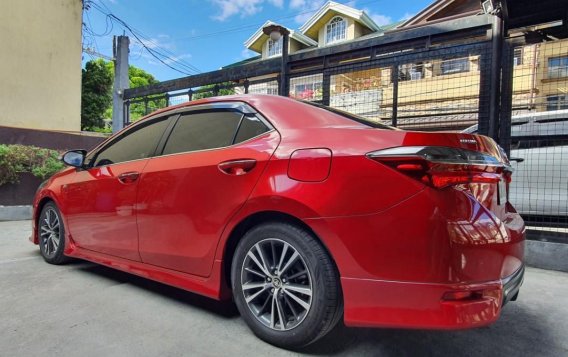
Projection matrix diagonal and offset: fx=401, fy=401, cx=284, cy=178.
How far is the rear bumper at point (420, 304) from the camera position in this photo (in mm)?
1712

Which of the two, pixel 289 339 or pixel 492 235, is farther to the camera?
pixel 289 339

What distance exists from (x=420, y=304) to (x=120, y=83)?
10.3 m

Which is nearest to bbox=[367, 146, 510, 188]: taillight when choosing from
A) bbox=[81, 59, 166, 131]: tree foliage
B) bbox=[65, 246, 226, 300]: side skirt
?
bbox=[65, 246, 226, 300]: side skirt

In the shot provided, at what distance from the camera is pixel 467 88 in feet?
16.7

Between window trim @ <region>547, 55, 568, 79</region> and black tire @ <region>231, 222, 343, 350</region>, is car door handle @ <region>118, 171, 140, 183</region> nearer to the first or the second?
black tire @ <region>231, 222, 343, 350</region>

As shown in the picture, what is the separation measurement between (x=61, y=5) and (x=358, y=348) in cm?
1570

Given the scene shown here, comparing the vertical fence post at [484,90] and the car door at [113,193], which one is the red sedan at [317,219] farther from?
the vertical fence post at [484,90]

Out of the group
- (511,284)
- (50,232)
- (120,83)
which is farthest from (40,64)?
(511,284)

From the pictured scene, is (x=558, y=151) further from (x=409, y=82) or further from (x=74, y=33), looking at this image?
(x=74, y=33)

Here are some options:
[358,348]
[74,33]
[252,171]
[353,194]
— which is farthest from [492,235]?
[74,33]

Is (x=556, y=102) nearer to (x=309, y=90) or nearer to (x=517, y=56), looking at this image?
(x=517, y=56)

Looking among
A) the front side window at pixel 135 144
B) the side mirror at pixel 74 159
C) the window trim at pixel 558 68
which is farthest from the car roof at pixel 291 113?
the window trim at pixel 558 68

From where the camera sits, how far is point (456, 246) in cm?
172

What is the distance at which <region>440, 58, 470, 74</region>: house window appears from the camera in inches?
199
